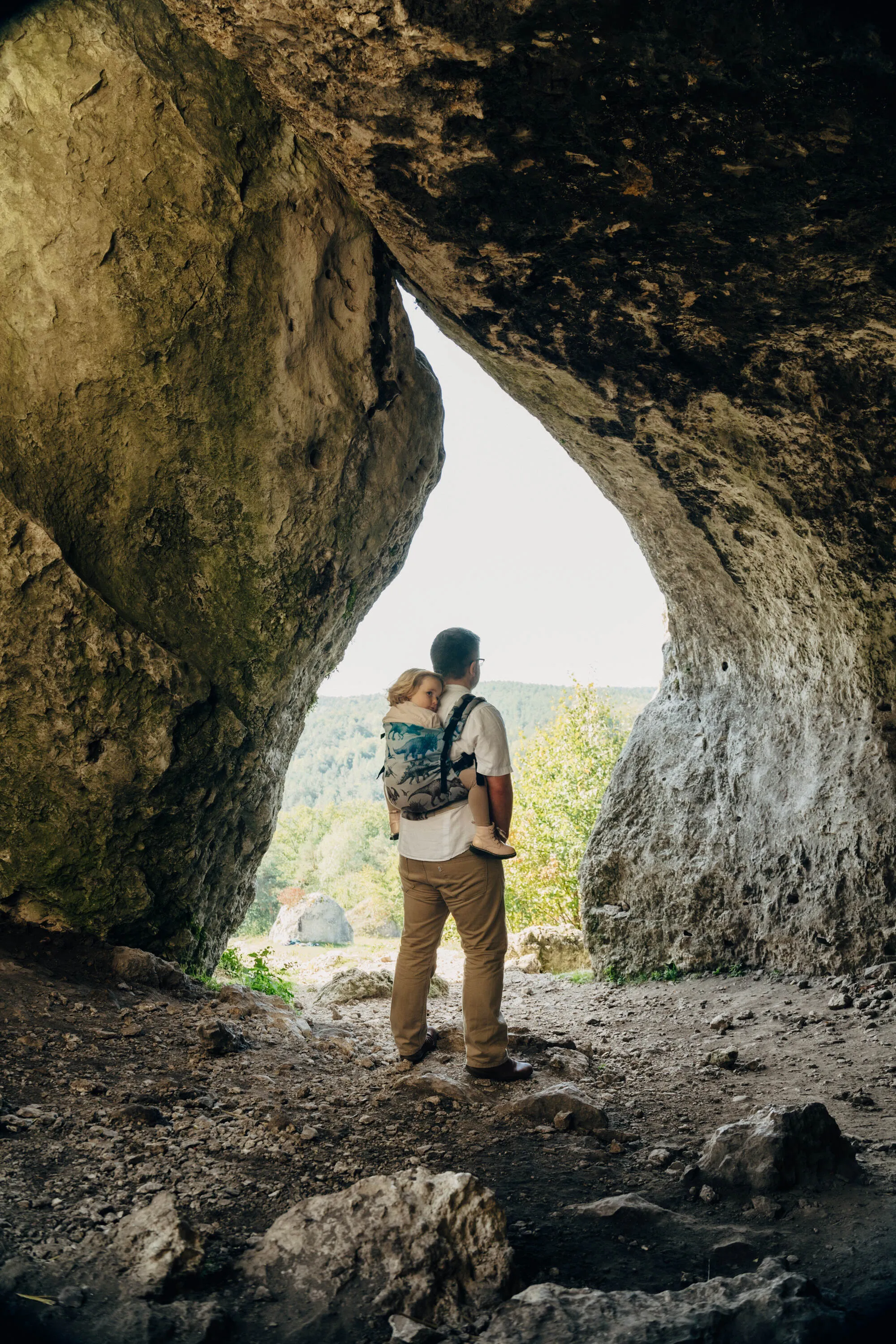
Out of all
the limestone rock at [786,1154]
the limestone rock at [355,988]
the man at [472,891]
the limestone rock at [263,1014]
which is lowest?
the limestone rock at [355,988]

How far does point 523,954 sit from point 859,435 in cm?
1119

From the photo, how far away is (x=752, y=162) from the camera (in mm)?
3463

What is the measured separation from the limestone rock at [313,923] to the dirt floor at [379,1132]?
125ft

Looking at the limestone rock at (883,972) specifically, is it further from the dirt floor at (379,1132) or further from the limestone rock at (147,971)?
the limestone rock at (147,971)

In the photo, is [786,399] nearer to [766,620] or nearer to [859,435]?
[859,435]

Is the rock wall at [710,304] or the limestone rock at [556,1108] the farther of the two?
the limestone rock at [556,1108]

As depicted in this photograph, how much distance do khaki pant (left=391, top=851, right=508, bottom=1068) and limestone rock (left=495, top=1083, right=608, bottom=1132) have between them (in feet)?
1.28

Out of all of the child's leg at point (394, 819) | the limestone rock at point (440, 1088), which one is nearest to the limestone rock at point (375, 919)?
the child's leg at point (394, 819)

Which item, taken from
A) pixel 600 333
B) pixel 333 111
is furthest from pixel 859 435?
pixel 333 111

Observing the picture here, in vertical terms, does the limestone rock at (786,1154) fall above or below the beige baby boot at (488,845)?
below

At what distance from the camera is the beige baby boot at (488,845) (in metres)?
3.84

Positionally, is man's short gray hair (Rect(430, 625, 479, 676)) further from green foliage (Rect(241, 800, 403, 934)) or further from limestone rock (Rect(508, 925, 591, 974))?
green foliage (Rect(241, 800, 403, 934))

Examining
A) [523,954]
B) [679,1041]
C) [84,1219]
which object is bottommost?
[523,954]

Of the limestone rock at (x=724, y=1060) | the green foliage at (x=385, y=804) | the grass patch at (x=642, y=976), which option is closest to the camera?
the limestone rock at (x=724, y=1060)
